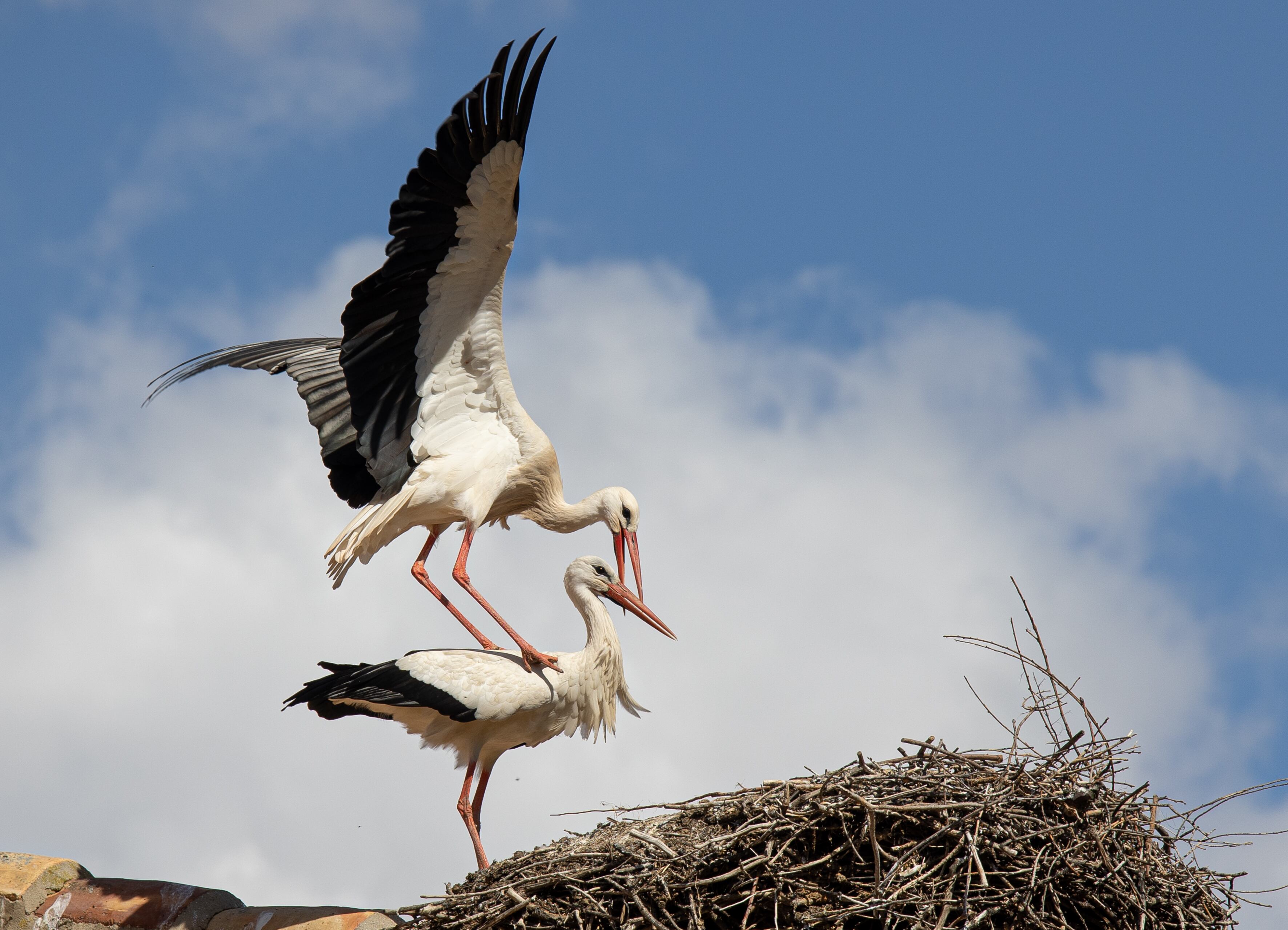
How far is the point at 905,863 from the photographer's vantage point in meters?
4.25

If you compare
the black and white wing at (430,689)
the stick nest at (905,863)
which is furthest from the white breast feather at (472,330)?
the stick nest at (905,863)

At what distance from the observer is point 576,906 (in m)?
4.41

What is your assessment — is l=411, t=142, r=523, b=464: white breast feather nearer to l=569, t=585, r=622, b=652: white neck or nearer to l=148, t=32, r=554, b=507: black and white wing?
l=148, t=32, r=554, b=507: black and white wing

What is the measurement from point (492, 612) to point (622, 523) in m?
0.88

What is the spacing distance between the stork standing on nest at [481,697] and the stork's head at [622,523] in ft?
2.49

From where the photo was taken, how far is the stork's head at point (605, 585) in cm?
625

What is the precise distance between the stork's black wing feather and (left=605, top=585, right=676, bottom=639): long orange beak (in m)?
1.09

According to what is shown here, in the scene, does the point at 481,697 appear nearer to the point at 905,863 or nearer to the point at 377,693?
the point at 377,693

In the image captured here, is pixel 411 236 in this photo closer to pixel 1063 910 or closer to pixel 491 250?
pixel 491 250

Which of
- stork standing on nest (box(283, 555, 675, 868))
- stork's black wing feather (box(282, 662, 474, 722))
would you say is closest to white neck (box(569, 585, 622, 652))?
stork standing on nest (box(283, 555, 675, 868))

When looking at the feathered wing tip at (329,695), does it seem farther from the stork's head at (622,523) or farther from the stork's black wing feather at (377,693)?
the stork's head at (622,523)

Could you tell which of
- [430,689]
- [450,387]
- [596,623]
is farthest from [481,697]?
[450,387]

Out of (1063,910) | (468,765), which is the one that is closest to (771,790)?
(1063,910)

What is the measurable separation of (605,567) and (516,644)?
58 cm
